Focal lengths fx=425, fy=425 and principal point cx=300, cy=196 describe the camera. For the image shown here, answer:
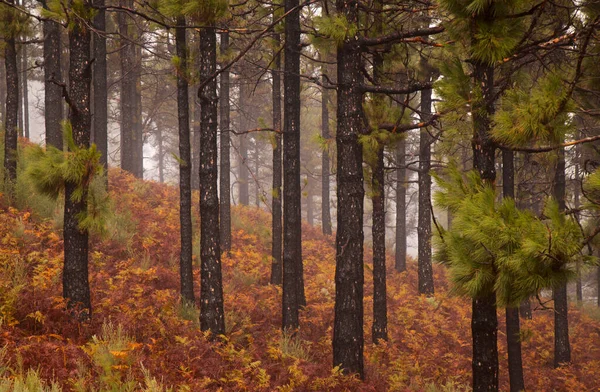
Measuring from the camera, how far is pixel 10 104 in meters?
10.9

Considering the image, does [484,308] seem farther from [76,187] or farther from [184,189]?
[184,189]

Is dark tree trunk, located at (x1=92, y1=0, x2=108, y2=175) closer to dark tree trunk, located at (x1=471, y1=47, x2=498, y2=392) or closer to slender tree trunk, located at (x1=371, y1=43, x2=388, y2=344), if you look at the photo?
slender tree trunk, located at (x1=371, y1=43, x2=388, y2=344)

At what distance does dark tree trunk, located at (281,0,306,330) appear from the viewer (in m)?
9.55

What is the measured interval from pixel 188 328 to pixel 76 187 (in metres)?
3.21

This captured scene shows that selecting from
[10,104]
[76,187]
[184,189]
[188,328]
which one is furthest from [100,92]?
[188,328]

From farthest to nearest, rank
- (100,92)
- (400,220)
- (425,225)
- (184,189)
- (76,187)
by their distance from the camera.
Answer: (400,220) < (425,225) < (100,92) < (184,189) < (76,187)

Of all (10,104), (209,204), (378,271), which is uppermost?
(10,104)

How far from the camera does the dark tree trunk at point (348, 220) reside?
6.98 meters

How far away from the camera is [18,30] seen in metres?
10.5

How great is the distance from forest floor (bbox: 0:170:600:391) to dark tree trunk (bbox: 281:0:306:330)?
2.28 feet

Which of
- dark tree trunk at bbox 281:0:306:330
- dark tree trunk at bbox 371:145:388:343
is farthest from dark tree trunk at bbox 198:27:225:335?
dark tree trunk at bbox 371:145:388:343

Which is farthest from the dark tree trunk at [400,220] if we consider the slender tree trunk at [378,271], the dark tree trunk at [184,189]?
the dark tree trunk at [184,189]

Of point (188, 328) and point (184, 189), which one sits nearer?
point (188, 328)

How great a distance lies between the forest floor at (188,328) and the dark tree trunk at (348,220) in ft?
1.62
